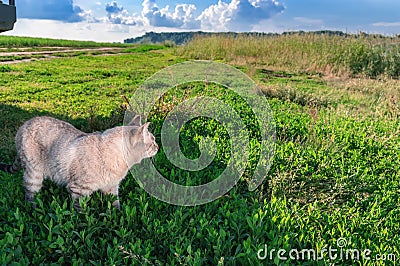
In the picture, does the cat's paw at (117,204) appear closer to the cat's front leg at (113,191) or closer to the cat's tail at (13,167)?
the cat's front leg at (113,191)

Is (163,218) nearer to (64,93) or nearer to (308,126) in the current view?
(308,126)

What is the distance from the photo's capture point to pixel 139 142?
146 inches

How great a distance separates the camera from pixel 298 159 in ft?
17.0

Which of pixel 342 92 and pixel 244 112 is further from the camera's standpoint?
pixel 342 92

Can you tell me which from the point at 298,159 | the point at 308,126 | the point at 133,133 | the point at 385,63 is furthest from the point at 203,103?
the point at 385,63

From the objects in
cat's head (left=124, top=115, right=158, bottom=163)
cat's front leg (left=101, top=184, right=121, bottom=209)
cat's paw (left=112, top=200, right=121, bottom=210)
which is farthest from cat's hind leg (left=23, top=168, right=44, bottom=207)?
cat's head (left=124, top=115, right=158, bottom=163)

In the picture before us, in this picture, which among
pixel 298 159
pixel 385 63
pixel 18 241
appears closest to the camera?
pixel 18 241

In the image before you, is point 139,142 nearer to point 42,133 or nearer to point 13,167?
point 42,133

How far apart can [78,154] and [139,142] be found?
0.56 m

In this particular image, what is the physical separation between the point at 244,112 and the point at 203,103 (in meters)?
0.73
